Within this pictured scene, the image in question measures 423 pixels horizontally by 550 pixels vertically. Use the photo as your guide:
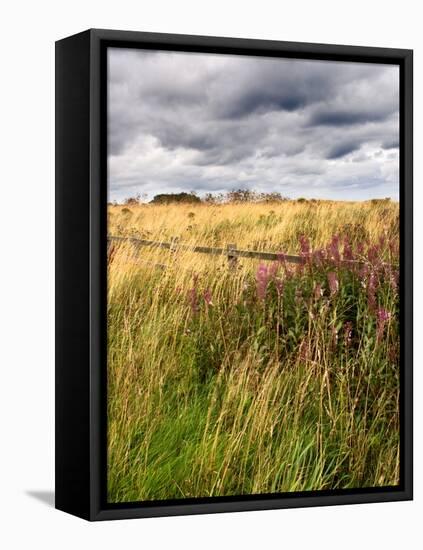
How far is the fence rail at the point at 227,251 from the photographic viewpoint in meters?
9.38

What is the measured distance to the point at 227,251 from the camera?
9656 millimetres

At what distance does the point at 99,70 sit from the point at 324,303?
2.04m

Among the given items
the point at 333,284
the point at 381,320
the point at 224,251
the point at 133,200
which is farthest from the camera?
the point at 381,320

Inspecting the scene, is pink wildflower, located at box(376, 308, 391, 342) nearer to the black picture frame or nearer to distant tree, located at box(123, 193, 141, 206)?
the black picture frame

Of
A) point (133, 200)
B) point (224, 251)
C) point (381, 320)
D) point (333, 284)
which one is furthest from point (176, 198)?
point (381, 320)

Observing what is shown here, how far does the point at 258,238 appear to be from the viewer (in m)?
9.75

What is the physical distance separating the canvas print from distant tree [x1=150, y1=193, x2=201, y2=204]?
0.4 inches

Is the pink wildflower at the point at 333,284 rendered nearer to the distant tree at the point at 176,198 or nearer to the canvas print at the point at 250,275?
the canvas print at the point at 250,275

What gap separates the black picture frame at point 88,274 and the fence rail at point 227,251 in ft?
0.89

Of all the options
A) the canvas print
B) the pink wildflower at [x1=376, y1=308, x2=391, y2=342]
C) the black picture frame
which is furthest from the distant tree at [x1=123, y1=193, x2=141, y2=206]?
the pink wildflower at [x1=376, y1=308, x2=391, y2=342]

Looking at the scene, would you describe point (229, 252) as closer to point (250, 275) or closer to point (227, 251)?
point (227, 251)

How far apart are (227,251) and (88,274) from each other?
3.13ft

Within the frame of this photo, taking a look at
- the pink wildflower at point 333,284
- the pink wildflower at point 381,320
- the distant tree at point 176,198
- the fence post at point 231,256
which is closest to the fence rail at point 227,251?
the fence post at point 231,256

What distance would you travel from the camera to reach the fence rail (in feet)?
30.8
